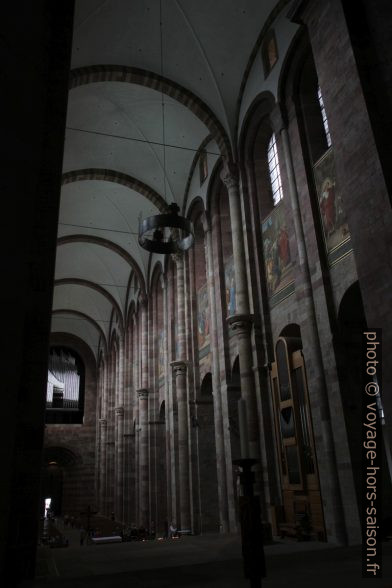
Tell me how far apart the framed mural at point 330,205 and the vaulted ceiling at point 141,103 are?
458 cm

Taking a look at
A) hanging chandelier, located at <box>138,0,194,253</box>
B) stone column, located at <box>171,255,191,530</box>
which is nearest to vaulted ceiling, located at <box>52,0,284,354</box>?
hanging chandelier, located at <box>138,0,194,253</box>

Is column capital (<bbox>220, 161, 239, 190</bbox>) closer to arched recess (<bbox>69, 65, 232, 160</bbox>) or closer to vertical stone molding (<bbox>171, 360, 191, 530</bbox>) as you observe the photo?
arched recess (<bbox>69, 65, 232, 160</bbox>)

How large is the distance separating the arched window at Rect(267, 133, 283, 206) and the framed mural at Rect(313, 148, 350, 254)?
2400 millimetres

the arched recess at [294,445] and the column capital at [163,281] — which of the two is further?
the column capital at [163,281]

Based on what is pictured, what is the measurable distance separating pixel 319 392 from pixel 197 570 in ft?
14.3

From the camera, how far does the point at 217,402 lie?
13719mm

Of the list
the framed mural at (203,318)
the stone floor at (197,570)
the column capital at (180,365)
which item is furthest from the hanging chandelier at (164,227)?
the stone floor at (197,570)

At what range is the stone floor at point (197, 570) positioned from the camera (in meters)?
4.38

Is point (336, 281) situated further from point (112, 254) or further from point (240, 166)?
point (112, 254)

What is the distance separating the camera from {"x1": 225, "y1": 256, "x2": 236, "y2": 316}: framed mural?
1364cm

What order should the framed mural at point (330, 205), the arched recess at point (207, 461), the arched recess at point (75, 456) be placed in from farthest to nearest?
the arched recess at point (75, 456), the arched recess at point (207, 461), the framed mural at point (330, 205)

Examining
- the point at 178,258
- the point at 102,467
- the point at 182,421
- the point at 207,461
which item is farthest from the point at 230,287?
the point at 102,467

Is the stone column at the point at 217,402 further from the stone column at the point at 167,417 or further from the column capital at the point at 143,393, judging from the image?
the column capital at the point at 143,393

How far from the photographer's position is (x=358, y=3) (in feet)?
24.3
